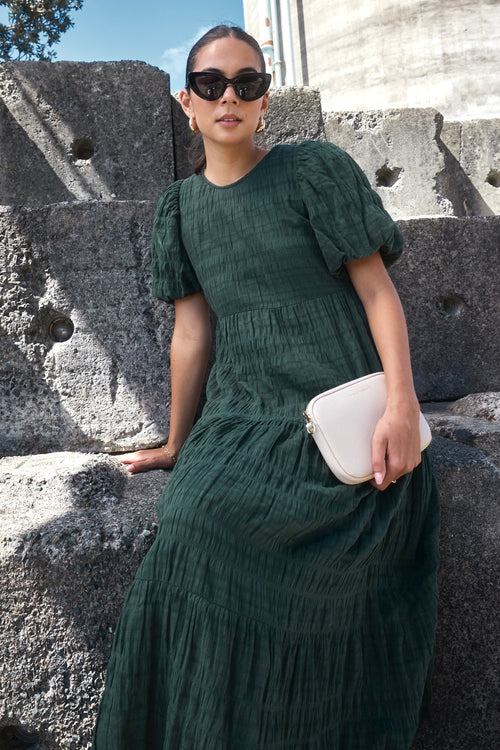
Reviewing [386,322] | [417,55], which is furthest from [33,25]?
[386,322]

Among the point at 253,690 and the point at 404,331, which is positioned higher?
the point at 404,331

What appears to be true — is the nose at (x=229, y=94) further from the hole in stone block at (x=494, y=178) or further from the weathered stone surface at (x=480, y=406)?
the hole in stone block at (x=494, y=178)

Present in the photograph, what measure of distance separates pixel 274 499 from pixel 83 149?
1.71 metres

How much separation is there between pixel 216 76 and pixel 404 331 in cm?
71

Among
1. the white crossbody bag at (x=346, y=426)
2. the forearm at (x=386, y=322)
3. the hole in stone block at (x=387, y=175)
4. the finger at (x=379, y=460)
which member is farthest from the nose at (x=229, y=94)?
the hole in stone block at (x=387, y=175)

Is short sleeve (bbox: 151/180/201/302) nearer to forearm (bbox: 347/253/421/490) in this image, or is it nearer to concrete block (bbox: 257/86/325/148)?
forearm (bbox: 347/253/421/490)

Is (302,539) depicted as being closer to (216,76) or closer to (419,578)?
(419,578)

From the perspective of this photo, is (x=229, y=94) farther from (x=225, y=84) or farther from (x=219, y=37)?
(x=219, y=37)

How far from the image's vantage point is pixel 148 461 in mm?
1917

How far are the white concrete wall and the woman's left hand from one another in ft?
24.7

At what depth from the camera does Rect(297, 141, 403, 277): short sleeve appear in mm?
1492

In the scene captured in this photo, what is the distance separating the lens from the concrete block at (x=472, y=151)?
4.66m

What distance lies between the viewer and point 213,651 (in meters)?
1.21

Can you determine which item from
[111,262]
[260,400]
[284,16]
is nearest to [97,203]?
[111,262]
